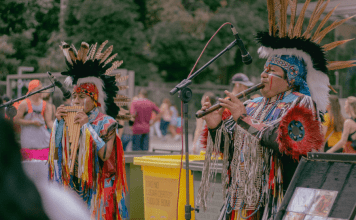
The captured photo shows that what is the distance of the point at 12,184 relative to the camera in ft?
2.57

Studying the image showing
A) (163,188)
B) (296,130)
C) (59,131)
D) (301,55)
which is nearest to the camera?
(296,130)

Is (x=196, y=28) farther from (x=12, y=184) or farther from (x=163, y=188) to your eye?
(x=12, y=184)

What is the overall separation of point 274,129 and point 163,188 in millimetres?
1848

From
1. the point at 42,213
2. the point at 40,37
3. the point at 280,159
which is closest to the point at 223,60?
the point at 40,37

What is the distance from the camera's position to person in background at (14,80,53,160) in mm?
5945

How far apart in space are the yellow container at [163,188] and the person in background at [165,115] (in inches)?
448

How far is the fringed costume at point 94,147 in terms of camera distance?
3.41m

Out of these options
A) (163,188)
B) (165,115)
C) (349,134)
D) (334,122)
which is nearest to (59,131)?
(163,188)

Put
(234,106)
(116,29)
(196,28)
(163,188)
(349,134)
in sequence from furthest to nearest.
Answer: (196,28) → (116,29) → (349,134) → (163,188) → (234,106)

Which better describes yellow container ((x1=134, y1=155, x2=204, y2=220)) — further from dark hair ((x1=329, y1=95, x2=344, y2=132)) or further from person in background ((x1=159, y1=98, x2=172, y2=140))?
person in background ((x1=159, y1=98, x2=172, y2=140))

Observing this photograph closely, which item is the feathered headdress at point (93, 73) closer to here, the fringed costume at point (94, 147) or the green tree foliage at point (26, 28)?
the fringed costume at point (94, 147)

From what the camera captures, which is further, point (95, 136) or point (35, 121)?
point (35, 121)

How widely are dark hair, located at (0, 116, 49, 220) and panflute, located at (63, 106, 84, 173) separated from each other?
266cm

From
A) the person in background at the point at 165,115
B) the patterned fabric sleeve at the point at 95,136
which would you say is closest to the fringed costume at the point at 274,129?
the patterned fabric sleeve at the point at 95,136
